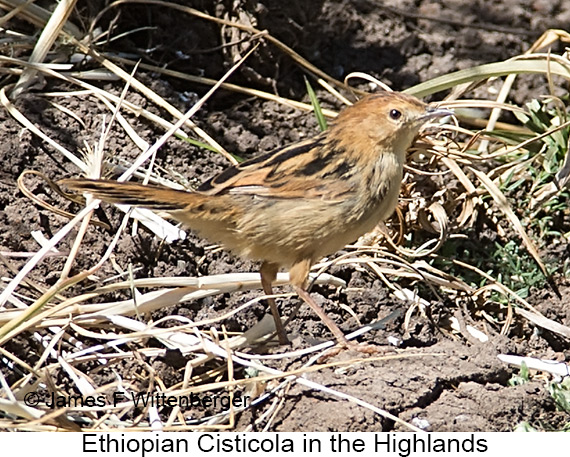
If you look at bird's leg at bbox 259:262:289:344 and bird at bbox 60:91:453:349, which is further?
bird's leg at bbox 259:262:289:344

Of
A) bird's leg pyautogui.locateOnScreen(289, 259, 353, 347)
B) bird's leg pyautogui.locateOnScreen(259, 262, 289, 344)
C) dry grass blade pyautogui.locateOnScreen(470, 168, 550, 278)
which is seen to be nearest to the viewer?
bird's leg pyautogui.locateOnScreen(289, 259, 353, 347)

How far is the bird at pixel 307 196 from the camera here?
199 inches

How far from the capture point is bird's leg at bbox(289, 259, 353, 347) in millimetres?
5156

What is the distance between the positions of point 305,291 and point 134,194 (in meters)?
1.10

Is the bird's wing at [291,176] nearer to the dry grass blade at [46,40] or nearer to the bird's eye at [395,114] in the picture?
the bird's eye at [395,114]

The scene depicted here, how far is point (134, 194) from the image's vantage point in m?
4.76

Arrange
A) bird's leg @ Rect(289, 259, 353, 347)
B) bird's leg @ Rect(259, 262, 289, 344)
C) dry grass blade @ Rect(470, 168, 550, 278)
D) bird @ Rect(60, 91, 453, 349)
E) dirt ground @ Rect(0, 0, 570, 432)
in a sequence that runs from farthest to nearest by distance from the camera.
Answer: dry grass blade @ Rect(470, 168, 550, 278) < bird's leg @ Rect(259, 262, 289, 344) < bird's leg @ Rect(289, 259, 353, 347) < bird @ Rect(60, 91, 453, 349) < dirt ground @ Rect(0, 0, 570, 432)

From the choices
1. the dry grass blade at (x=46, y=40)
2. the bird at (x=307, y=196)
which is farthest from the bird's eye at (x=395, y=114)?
the dry grass blade at (x=46, y=40)

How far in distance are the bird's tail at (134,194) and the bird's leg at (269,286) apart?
642 mm

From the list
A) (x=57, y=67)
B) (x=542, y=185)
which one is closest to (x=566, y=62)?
(x=542, y=185)

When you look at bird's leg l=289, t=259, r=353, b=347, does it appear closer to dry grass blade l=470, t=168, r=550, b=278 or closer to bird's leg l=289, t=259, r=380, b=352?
bird's leg l=289, t=259, r=380, b=352

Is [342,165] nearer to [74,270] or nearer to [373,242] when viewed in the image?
[373,242]

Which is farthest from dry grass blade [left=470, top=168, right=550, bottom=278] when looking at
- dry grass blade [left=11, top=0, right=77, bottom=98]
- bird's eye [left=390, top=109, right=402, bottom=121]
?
dry grass blade [left=11, top=0, right=77, bottom=98]

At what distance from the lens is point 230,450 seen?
438cm
